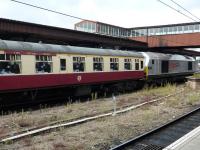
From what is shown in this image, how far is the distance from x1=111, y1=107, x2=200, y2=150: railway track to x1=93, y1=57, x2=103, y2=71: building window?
7.63 meters

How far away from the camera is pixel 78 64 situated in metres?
18.5

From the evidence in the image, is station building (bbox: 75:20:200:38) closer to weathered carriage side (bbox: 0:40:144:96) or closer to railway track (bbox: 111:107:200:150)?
weathered carriage side (bbox: 0:40:144:96)

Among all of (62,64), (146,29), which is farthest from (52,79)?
(146,29)

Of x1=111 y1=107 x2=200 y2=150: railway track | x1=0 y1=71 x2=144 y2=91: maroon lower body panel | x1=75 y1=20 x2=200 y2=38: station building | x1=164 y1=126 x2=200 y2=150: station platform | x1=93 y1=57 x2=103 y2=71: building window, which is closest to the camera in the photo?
x1=164 y1=126 x2=200 y2=150: station platform

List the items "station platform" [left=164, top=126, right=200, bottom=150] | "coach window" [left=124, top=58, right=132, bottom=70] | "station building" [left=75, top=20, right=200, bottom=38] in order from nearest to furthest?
"station platform" [left=164, top=126, right=200, bottom=150] < "coach window" [left=124, top=58, right=132, bottom=70] < "station building" [left=75, top=20, right=200, bottom=38]

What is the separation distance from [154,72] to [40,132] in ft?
63.7

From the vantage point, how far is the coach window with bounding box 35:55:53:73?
1571 centimetres

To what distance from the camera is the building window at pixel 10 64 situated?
1391 centimetres

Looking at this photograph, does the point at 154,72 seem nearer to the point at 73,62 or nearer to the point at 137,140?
the point at 73,62

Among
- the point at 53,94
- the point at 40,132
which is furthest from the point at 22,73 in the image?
the point at 40,132

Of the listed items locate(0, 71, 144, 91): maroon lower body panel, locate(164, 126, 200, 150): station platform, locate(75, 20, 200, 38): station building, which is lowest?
locate(164, 126, 200, 150): station platform

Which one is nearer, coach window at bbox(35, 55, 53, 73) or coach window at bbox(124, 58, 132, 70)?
coach window at bbox(35, 55, 53, 73)

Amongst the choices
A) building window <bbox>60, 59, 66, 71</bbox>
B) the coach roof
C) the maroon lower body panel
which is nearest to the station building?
the maroon lower body panel

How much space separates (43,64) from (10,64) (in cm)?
213
